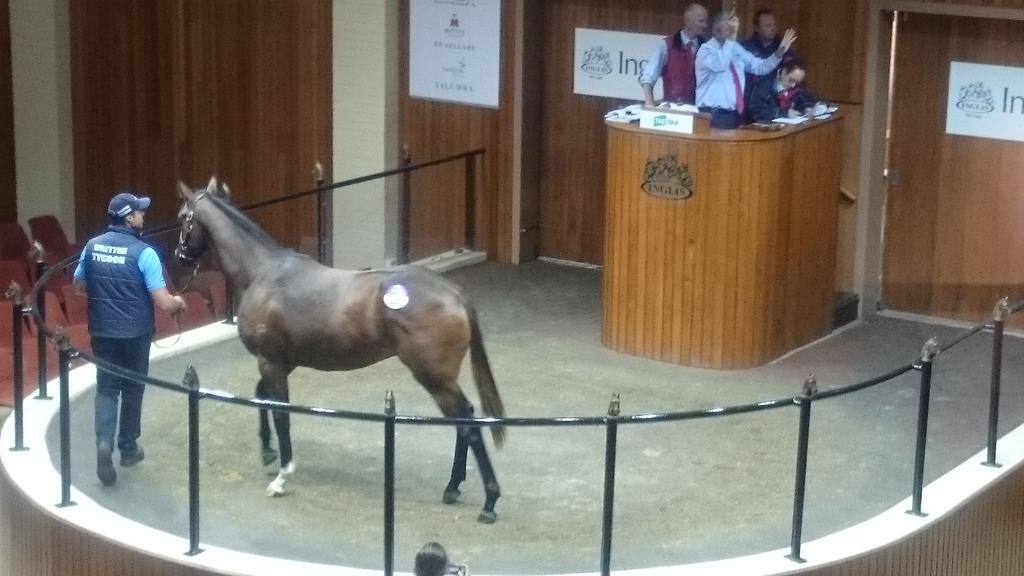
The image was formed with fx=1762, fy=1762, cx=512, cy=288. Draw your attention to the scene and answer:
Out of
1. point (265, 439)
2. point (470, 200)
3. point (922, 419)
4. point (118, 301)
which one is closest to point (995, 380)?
point (922, 419)

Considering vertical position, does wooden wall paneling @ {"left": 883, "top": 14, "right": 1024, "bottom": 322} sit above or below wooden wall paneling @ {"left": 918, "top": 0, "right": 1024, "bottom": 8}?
below

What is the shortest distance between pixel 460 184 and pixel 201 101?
305 centimetres

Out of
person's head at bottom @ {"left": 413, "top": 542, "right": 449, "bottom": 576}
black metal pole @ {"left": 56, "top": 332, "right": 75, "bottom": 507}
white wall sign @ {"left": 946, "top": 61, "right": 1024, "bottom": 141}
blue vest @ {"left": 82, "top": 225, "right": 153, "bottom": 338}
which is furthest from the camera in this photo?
white wall sign @ {"left": 946, "top": 61, "right": 1024, "bottom": 141}

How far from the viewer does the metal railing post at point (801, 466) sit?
7566mm

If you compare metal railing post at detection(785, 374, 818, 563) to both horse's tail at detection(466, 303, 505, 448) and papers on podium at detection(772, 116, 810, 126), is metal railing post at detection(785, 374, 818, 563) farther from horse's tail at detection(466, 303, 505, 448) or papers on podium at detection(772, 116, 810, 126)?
papers on podium at detection(772, 116, 810, 126)

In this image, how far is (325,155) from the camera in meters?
14.8

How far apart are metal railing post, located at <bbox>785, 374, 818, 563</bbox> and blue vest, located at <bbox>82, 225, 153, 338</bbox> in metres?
3.27

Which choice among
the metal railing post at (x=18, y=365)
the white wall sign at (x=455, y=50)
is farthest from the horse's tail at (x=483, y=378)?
the white wall sign at (x=455, y=50)

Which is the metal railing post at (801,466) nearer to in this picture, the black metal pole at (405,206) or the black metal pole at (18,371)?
the black metal pole at (18,371)

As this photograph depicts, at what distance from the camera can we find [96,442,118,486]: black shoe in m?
8.70

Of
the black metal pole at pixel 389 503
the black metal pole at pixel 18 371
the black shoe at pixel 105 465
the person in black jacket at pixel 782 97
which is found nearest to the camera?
the black metal pole at pixel 389 503

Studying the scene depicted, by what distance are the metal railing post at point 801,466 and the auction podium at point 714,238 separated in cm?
304

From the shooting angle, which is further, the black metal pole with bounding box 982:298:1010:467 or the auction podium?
the auction podium

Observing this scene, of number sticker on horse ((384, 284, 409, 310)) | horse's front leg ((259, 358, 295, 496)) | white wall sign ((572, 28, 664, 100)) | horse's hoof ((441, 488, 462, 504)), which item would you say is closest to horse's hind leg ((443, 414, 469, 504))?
horse's hoof ((441, 488, 462, 504))
